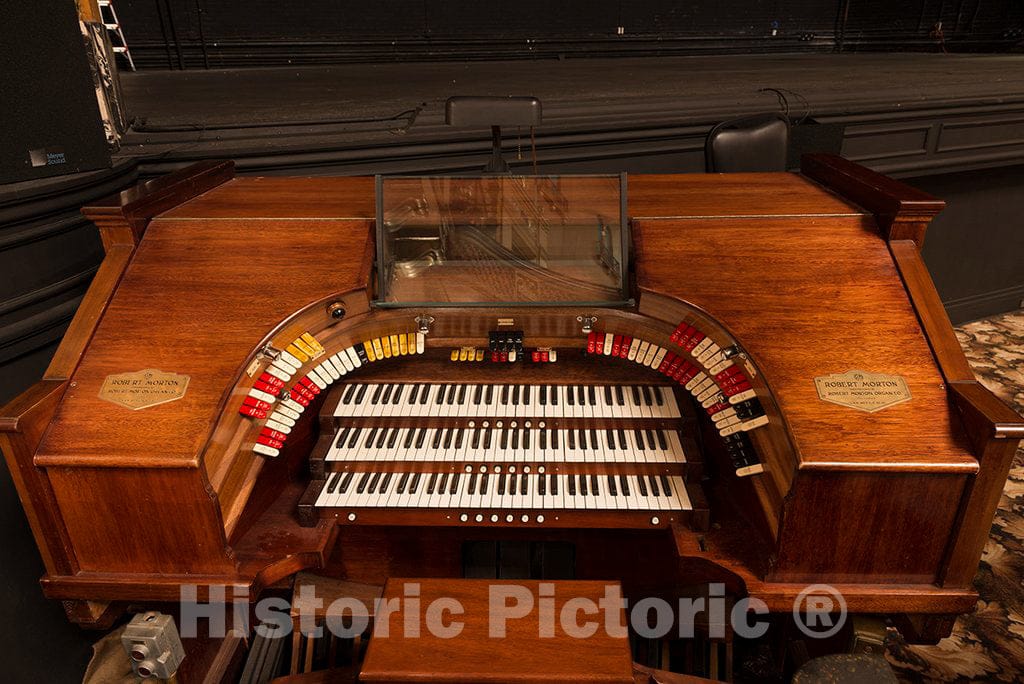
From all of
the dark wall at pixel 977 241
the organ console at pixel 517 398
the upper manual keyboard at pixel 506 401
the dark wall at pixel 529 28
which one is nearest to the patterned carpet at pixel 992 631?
the organ console at pixel 517 398

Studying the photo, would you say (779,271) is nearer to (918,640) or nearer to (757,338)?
(757,338)

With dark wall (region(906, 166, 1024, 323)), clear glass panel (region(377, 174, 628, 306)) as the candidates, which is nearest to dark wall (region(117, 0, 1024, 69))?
dark wall (region(906, 166, 1024, 323))

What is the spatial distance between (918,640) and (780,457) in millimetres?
536

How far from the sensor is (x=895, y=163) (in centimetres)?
370

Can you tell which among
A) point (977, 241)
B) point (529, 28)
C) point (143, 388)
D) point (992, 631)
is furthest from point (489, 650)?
point (529, 28)

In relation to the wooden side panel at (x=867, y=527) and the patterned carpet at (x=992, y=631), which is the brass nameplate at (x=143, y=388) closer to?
the wooden side panel at (x=867, y=527)

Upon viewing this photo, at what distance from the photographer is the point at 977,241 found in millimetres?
4258

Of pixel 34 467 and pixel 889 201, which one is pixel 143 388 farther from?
pixel 889 201

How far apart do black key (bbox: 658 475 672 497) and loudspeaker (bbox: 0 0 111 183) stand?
1981 millimetres

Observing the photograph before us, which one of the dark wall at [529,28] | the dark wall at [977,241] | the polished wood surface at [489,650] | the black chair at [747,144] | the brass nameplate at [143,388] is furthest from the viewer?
the dark wall at [529,28]

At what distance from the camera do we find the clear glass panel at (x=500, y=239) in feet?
5.40

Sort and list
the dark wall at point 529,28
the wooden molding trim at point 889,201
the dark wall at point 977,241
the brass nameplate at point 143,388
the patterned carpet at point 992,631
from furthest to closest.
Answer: the dark wall at point 529,28
the dark wall at point 977,241
the patterned carpet at point 992,631
the wooden molding trim at point 889,201
the brass nameplate at point 143,388

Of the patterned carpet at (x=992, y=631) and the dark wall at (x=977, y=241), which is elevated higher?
the dark wall at (x=977, y=241)

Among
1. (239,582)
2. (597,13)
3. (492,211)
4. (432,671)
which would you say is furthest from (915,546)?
(597,13)
